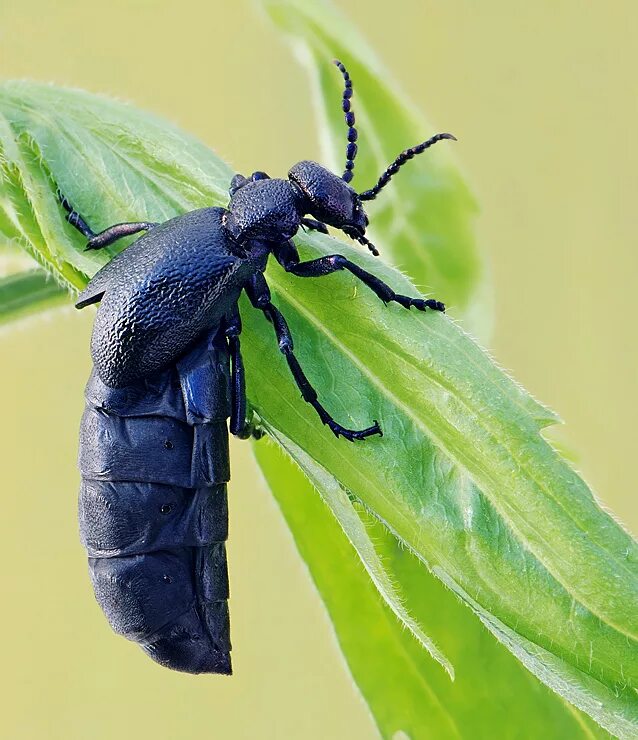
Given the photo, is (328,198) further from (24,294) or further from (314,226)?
(24,294)

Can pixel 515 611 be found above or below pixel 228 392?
above

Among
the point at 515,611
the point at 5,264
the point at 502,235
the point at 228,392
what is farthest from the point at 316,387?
the point at 502,235

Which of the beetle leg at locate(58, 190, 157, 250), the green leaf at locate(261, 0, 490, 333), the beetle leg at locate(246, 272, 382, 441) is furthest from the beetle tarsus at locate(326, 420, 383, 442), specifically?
the green leaf at locate(261, 0, 490, 333)

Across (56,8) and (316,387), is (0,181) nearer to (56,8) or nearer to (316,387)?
(316,387)

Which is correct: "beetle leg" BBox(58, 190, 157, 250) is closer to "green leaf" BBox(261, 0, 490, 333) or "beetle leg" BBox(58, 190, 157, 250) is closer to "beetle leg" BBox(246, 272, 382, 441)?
"beetle leg" BBox(246, 272, 382, 441)

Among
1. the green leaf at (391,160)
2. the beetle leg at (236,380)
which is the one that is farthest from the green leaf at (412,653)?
the green leaf at (391,160)
